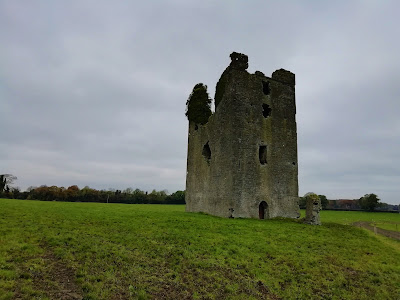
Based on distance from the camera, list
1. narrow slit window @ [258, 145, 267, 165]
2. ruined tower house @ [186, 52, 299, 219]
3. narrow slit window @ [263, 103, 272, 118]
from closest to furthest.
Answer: ruined tower house @ [186, 52, 299, 219]
narrow slit window @ [258, 145, 267, 165]
narrow slit window @ [263, 103, 272, 118]

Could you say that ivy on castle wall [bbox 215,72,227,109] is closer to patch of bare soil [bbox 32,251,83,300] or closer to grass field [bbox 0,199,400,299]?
grass field [bbox 0,199,400,299]

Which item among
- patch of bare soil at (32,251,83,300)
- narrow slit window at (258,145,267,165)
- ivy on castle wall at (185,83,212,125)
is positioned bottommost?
patch of bare soil at (32,251,83,300)

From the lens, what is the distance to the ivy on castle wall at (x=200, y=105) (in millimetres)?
31578

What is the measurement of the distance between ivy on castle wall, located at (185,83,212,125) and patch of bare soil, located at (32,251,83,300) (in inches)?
932

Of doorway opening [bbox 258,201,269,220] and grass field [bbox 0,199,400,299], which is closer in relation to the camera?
grass field [bbox 0,199,400,299]

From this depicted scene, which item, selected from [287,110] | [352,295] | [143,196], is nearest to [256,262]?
[352,295]

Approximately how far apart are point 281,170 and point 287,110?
6166 mm

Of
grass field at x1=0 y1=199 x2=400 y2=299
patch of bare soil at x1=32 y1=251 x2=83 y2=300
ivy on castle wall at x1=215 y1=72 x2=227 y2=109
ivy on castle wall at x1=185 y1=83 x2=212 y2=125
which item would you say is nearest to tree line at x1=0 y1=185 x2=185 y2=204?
ivy on castle wall at x1=185 y1=83 x2=212 y2=125

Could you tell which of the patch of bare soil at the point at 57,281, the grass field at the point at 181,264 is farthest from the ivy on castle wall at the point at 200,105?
the patch of bare soil at the point at 57,281

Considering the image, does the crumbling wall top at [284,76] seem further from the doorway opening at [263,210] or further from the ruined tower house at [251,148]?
the doorway opening at [263,210]

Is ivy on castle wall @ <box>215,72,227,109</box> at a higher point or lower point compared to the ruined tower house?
higher

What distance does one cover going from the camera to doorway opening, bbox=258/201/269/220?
24.8 m

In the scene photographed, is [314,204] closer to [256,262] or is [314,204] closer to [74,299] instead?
[256,262]

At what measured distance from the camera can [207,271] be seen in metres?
10.2
